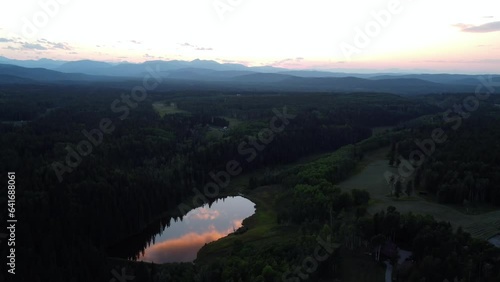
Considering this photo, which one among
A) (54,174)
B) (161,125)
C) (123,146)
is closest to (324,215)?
(54,174)

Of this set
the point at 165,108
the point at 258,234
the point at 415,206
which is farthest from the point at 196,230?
the point at 165,108

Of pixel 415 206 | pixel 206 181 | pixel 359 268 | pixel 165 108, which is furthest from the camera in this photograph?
pixel 165 108

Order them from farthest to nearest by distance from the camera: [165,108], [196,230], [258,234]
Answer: [165,108]
[196,230]
[258,234]

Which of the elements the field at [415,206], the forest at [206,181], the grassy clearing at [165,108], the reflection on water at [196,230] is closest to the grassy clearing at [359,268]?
the forest at [206,181]

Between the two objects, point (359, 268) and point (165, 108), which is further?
point (165, 108)

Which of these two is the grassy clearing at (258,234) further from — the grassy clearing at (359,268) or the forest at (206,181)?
the grassy clearing at (359,268)

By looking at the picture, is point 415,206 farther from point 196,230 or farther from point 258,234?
point 196,230
